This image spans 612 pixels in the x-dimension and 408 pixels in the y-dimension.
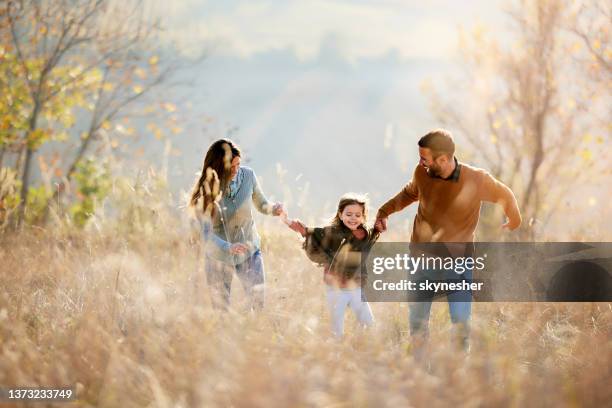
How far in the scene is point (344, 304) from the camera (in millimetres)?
3912

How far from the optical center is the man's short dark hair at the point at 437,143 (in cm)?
365

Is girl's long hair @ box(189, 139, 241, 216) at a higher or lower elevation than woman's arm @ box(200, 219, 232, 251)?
higher

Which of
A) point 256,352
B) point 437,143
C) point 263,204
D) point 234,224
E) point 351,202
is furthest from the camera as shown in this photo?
point 263,204

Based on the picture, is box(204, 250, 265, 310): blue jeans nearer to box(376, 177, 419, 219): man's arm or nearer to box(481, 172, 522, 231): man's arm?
box(376, 177, 419, 219): man's arm

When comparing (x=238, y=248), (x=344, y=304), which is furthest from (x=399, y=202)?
(x=238, y=248)

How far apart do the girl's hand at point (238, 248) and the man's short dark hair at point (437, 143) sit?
1296 millimetres

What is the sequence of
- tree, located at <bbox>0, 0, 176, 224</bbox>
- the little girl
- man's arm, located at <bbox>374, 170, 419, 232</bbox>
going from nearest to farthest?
the little girl
man's arm, located at <bbox>374, 170, 419, 232</bbox>
tree, located at <bbox>0, 0, 176, 224</bbox>

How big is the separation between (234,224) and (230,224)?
0.10 ft

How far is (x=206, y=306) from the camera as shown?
3.81 m

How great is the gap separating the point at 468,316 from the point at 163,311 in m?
1.87

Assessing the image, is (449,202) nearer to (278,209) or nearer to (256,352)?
(278,209)

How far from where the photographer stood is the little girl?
12.8 feet

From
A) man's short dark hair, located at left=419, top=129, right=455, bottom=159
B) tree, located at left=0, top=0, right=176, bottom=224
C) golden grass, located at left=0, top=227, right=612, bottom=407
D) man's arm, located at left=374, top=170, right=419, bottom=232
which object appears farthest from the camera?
tree, located at left=0, top=0, right=176, bottom=224

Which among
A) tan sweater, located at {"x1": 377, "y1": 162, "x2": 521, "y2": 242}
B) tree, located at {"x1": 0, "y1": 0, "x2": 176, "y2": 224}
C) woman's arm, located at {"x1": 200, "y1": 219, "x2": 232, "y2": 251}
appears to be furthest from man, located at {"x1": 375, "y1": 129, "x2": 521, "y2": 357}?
tree, located at {"x1": 0, "y1": 0, "x2": 176, "y2": 224}
